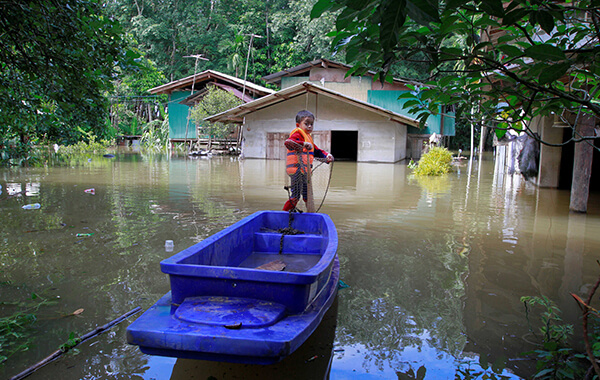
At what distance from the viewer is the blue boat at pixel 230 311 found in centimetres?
230

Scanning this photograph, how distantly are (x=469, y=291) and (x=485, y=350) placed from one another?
1.13m

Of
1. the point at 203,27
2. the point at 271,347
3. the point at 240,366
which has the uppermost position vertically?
the point at 203,27

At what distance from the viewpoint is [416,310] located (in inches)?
148

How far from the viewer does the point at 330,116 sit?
21.1 m

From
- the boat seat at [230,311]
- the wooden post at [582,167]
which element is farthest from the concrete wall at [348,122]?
the boat seat at [230,311]

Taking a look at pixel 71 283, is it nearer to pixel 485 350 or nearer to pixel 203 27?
pixel 485 350

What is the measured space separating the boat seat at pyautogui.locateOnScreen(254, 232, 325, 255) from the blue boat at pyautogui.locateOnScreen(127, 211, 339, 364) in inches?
31.5

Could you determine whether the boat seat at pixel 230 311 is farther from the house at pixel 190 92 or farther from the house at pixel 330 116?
the house at pixel 190 92

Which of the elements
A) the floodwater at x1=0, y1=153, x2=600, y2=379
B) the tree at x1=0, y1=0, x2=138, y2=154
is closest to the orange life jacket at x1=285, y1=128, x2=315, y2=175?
the floodwater at x1=0, y1=153, x2=600, y2=379

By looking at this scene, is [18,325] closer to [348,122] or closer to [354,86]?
[348,122]

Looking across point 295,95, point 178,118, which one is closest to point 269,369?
point 295,95

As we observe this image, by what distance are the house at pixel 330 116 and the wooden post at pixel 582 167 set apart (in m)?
11.0

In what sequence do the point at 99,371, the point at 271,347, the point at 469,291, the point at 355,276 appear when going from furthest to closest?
1. the point at 355,276
2. the point at 469,291
3. the point at 99,371
4. the point at 271,347

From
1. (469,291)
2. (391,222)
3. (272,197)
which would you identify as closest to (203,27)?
(272,197)
